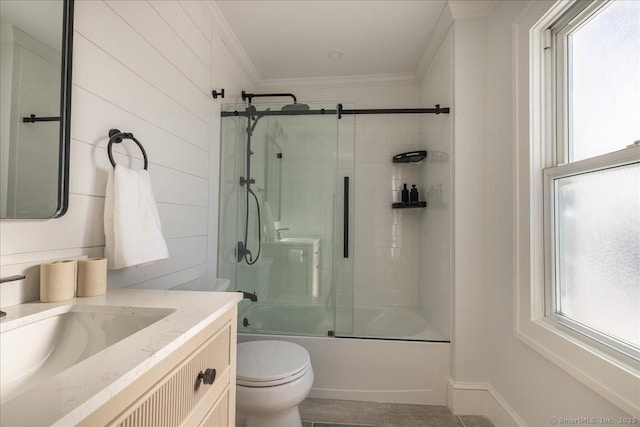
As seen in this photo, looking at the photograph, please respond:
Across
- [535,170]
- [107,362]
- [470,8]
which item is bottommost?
[107,362]

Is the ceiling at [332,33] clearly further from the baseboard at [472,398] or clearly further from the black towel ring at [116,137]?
the baseboard at [472,398]

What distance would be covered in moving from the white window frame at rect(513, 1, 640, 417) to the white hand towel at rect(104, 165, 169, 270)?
5.35 ft

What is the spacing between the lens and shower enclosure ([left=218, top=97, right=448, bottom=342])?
2.10m

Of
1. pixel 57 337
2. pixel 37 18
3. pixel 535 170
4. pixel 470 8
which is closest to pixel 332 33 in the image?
pixel 470 8

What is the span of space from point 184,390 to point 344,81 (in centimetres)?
283

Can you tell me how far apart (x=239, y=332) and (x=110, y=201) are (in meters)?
1.31

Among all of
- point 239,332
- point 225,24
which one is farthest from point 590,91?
point 239,332

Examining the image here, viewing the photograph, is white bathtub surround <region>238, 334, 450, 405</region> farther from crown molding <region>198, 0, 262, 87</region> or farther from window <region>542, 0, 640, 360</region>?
crown molding <region>198, 0, 262, 87</region>

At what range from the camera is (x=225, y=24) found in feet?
6.87

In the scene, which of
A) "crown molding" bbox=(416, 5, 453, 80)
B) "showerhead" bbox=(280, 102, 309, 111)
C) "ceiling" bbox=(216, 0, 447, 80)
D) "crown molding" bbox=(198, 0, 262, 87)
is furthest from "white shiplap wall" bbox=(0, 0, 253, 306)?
"crown molding" bbox=(416, 5, 453, 80)

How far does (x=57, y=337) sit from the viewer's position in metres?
0.76

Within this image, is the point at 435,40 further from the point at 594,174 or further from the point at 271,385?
the point at 271,385

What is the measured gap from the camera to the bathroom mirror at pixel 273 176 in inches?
84.5

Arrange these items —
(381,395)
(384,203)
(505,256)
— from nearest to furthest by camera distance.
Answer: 1. (505,256)
2. (381,395)
3. (384,203)
